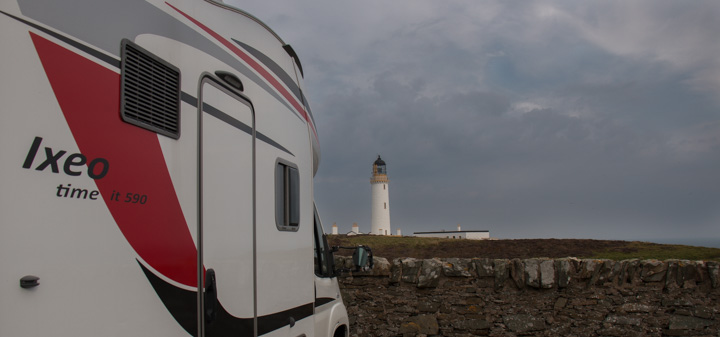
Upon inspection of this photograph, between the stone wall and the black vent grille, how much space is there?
18.9 ft

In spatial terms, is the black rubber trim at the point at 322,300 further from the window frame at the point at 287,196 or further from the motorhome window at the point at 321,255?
the window frame at the point at 287,196

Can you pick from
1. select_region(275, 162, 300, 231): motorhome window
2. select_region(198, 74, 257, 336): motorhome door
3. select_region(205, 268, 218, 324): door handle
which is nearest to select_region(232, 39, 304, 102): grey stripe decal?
select_region(198, 74, 257, 336): motorhome door

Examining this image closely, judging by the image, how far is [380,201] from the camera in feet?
146

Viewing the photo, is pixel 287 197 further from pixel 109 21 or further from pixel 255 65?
pixel 109 21

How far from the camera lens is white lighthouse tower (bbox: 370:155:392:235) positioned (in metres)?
44.5

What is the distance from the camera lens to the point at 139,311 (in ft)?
6.88

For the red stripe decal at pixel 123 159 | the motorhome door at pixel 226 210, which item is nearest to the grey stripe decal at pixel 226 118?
the motorhome door at pixel 226 210

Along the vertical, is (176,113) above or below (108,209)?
above

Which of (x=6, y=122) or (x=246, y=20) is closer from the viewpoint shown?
(x=6, y=122)

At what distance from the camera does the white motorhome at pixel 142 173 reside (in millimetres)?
1684

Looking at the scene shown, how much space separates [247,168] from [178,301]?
86cm

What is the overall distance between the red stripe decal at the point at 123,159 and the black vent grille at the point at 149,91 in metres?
0.05

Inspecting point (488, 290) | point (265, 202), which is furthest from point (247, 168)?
point (488, 290)

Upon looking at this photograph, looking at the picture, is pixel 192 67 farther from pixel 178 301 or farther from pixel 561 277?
pixel 561 277
